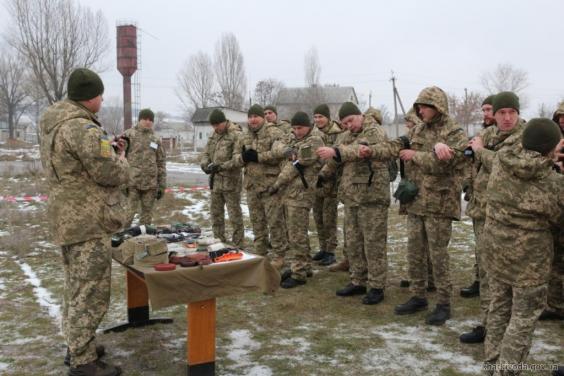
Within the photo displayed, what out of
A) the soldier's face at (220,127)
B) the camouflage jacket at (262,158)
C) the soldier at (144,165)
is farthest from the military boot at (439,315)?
the soldier at (144,165)

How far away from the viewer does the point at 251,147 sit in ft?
22.5

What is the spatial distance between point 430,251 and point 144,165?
15.6 feet

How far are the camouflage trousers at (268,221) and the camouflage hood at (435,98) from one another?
243 centimetres

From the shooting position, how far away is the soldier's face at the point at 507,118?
A: 388 centimetres

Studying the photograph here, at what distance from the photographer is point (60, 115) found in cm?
361

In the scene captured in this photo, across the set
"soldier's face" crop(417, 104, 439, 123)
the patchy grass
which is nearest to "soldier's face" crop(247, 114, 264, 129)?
the patchy grass

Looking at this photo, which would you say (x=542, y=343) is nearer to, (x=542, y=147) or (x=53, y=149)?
(x=542, y=147)

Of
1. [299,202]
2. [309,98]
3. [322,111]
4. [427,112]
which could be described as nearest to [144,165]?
[322,111]

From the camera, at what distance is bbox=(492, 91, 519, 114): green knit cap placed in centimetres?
384

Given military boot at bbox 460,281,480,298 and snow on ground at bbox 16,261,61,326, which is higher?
military boot at bbox 460,281,480,298

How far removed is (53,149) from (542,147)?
322cm

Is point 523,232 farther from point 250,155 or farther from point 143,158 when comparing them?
point 143,158

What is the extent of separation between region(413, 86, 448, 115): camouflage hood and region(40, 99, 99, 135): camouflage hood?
2848 millimetres

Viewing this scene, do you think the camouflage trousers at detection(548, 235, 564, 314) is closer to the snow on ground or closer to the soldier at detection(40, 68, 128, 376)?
the soldier at detection(40, 68, 128, 376)
